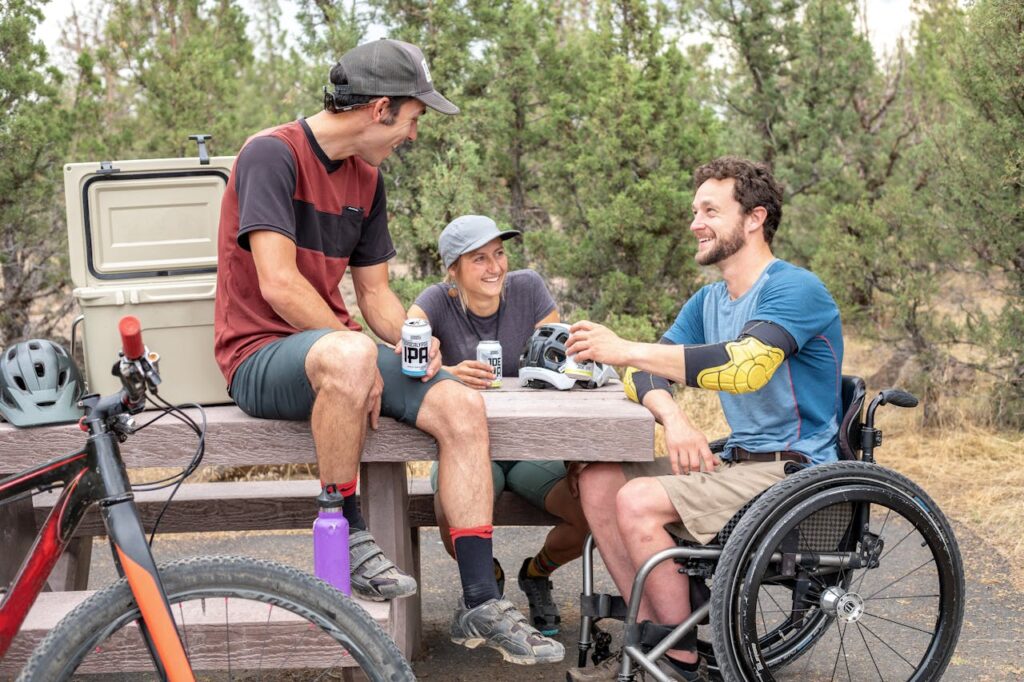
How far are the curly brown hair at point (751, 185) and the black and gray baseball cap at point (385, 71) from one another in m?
0.87

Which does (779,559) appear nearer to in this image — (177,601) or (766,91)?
(177,601)

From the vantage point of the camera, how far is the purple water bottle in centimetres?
270

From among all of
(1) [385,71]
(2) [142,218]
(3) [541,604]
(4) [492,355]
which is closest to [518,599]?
(3) [541,604]

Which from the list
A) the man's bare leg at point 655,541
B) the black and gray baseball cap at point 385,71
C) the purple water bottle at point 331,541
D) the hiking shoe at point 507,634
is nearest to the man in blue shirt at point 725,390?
the man's bare leg at point 655,541

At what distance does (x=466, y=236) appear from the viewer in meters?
3.93

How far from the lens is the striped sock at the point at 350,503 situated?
9.24ft

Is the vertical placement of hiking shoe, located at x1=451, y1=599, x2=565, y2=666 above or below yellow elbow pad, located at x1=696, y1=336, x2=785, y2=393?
below

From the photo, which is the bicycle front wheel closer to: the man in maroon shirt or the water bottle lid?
the water bottle lid

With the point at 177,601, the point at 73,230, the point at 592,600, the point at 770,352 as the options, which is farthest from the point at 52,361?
the point at 770,352

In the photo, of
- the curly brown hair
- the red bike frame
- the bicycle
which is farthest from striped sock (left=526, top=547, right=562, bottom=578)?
the red bike frame

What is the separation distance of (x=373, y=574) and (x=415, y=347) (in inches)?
23.0

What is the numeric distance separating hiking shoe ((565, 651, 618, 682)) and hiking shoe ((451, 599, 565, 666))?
18cm

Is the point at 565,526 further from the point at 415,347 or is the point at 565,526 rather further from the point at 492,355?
the point at 415,347

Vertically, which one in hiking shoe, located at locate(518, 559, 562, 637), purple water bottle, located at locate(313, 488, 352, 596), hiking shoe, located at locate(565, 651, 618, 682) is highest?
purple water bottle, located at locate(313, 488, 352, 596)
